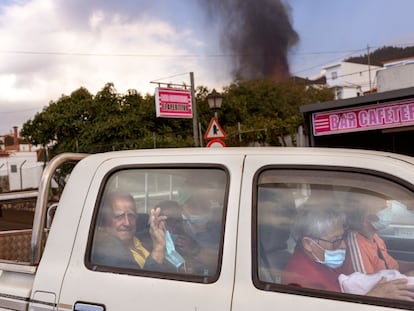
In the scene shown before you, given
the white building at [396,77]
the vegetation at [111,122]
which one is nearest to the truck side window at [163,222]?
the white building at [396,77]

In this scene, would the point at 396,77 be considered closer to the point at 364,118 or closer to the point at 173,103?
the point at 364,118

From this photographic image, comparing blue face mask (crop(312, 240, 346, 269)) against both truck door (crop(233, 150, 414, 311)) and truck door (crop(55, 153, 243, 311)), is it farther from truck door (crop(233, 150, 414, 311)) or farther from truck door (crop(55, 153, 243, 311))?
truck door (crop(55, 153, 243, 311))

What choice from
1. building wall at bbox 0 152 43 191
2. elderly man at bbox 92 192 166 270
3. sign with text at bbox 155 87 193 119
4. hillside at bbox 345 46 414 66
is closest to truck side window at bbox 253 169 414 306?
elderly man at bbox 92 192 166 270

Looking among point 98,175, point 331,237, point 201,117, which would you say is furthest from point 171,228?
point 201,117

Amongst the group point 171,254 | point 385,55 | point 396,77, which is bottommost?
point 171,254

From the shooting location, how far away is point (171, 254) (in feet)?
7.01

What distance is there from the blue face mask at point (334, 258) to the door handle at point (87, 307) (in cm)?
102

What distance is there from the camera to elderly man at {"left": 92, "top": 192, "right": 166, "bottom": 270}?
217 centimetres

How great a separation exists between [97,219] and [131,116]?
94.6 ft

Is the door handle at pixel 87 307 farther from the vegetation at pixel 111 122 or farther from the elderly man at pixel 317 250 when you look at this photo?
the vegetation at pixel 111 122

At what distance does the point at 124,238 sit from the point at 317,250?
99 centimetres

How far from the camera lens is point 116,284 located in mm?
2066

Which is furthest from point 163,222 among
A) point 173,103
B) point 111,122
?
point 111,122

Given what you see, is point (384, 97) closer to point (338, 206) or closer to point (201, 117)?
point (338, 206)
